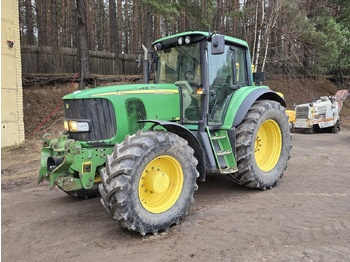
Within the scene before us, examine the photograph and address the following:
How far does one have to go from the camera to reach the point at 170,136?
3.84 meters

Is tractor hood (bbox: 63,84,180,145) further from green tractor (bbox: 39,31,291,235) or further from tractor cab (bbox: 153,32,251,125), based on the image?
tractor cab (bbox: 153,32,251,125)

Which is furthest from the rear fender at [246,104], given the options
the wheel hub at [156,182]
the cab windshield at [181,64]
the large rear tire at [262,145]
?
the wheel hub at [156,182]

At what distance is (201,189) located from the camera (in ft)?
17.9

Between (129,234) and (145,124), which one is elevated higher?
(145,124)

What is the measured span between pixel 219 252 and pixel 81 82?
11.7 m

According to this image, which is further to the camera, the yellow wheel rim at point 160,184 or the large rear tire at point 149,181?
the yellow wheel rim at point 160,184

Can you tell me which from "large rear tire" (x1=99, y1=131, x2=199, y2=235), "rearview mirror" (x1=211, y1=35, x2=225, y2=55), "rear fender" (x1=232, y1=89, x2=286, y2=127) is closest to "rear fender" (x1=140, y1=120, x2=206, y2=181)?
"large rear tire" (x1=99, y1=131, x2=199, y2=235)

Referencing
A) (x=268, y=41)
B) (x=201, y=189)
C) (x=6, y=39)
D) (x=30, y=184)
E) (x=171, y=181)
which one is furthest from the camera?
(x=268, y=41)

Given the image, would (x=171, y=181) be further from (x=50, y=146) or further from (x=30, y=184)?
(x=30, y=184)

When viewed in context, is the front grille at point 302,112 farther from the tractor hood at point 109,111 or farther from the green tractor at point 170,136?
the tractor hood at point 109,111

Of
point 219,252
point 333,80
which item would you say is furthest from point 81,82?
point 333,80

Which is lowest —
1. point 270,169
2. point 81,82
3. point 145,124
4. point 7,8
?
point 270,169

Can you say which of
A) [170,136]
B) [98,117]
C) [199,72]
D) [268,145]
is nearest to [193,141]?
[170,136]

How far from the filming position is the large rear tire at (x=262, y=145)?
4.88 metres
